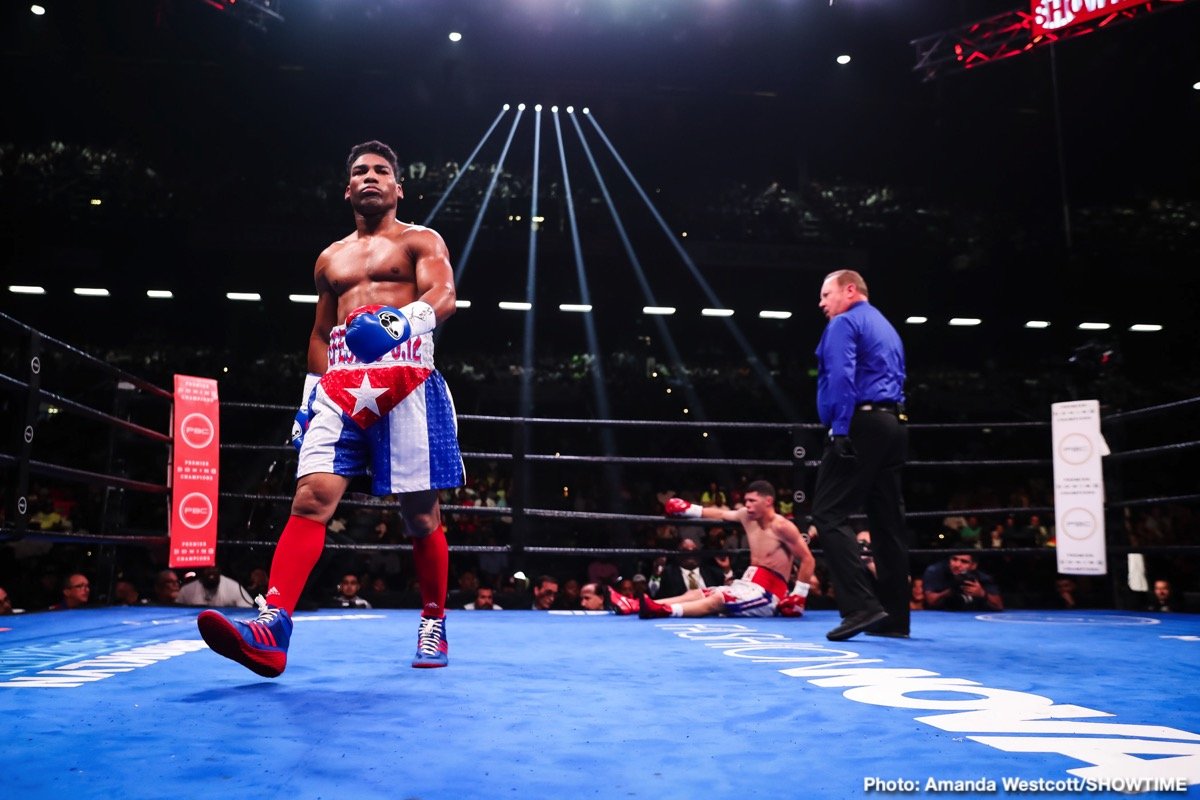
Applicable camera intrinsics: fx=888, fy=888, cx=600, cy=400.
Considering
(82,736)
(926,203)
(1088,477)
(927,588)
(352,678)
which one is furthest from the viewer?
(926,203)

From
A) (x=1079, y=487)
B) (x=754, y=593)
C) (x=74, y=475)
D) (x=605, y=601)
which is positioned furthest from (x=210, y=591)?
(x=1079, y=487)

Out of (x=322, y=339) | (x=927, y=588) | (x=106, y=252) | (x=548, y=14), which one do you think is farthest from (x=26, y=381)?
(x=548, y=14)

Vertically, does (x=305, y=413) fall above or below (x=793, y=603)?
above

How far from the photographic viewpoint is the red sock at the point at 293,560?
1.82m

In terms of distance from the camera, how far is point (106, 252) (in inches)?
406

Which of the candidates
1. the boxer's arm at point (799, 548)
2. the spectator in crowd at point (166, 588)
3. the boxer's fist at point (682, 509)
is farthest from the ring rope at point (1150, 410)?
the spectator in crowd at point (166, 588)

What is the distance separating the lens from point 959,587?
4715mm

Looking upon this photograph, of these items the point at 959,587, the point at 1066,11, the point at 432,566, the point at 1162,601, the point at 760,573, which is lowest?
the point at 1162,601

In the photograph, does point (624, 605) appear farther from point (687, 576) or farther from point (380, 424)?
point (380, 424)

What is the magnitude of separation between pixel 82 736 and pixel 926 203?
11546 mm

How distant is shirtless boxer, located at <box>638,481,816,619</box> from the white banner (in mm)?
1297

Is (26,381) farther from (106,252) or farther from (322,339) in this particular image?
(106,252)

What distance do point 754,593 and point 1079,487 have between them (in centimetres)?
171

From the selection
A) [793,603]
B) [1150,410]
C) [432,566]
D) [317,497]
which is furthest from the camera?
[793,603]
